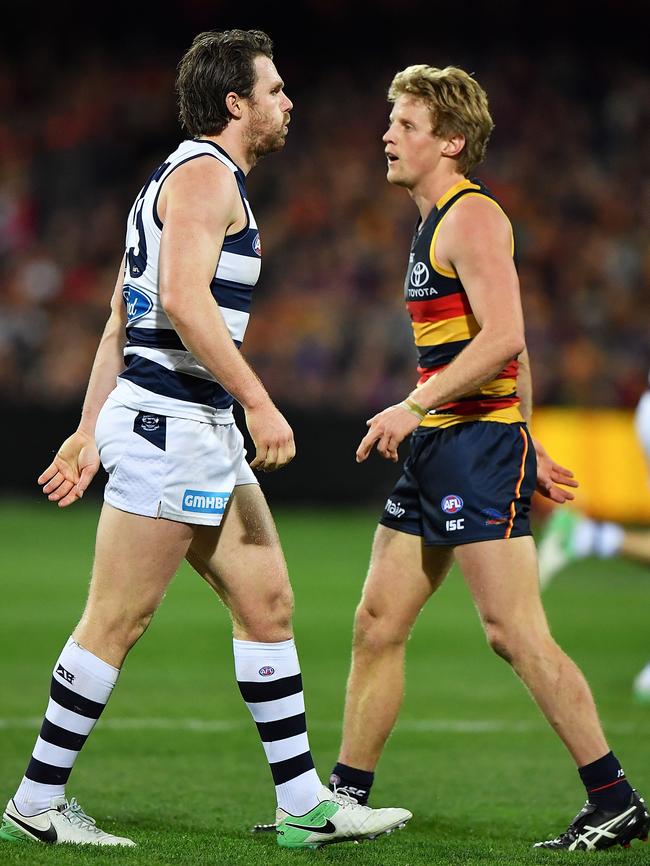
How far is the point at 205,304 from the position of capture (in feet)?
13.5

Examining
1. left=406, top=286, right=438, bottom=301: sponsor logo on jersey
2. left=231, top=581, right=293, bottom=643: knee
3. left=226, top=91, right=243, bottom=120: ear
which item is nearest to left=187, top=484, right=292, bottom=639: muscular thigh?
left=231, top=581, right=293, bottom=643: knee

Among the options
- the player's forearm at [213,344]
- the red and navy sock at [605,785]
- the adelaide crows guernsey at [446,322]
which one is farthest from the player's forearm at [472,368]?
the red and navy sock at [605,785]

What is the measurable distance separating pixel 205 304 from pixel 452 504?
1.18 m

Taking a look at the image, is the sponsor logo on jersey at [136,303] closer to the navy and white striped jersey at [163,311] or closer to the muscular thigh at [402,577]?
the navy and white striped jersey at [163,311]

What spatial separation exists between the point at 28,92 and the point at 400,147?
19979mm

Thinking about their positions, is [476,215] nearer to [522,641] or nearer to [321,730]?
[522,641]

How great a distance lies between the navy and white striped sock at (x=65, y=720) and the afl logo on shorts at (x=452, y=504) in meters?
1.25

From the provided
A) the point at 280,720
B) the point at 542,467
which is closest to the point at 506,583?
the point at 542,467

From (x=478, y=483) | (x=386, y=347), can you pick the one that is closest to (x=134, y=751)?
(x=478, y=483)

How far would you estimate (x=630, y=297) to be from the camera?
63.0 feet

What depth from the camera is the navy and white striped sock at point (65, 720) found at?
170 inches

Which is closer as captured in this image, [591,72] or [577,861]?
[577,861]

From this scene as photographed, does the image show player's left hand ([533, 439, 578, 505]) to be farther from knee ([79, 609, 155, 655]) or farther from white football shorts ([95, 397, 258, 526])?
knee ([79, 609, 155, 655])

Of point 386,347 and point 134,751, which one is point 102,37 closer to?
point 386,347
